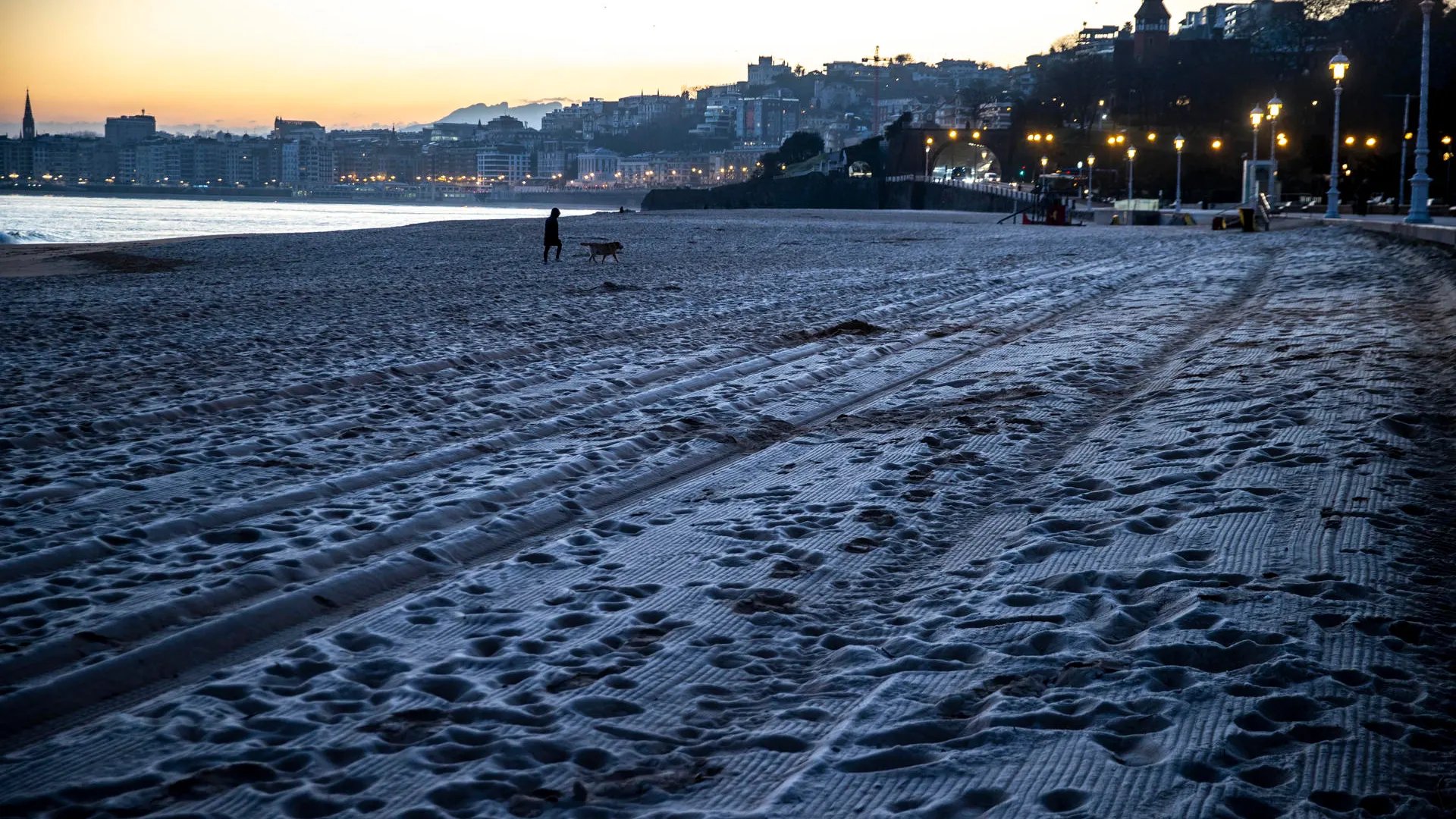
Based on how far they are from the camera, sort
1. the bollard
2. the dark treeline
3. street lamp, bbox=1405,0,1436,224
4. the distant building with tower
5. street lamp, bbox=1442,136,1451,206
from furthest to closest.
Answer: the distant building with tower < the dark treeline < street lamp, bbox=1442,136,1451,206 < the bollard < street lamp, bbox=1405,0,1436,224

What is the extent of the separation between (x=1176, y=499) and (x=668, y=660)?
303 cm

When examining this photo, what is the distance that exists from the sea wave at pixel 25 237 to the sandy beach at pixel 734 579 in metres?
40.1

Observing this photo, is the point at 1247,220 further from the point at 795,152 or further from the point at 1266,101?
the point at 795,152

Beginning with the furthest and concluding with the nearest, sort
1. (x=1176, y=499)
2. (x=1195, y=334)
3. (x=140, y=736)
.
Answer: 1. (x=1195, y=334)
2. (x=1176, y=499)
3. (x=140, y=736)

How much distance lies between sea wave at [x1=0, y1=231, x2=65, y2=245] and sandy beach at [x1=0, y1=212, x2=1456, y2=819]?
4006 centimetres

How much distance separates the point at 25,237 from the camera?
50.5 metres

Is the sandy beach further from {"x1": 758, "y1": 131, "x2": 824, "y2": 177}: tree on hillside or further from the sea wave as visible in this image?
{"x1": 758, "y1": 131, "x2": 824, "y2": 177}: tree on hillside

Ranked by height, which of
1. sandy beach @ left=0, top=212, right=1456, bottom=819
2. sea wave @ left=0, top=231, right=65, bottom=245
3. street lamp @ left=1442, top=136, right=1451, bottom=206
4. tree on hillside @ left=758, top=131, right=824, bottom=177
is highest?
tree on hillside @ left=758, top=131, right=824, bottom=177

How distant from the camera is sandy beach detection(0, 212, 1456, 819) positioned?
3.31m

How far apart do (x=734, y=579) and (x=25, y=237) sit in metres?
54.8

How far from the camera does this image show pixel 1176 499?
19.4 feet

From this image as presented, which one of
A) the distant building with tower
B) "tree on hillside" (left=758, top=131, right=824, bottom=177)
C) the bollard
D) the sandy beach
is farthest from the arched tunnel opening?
the sandy beach

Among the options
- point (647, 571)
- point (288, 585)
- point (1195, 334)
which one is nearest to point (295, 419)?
point (288, 585)

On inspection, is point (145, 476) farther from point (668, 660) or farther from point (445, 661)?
point (668, 660)
